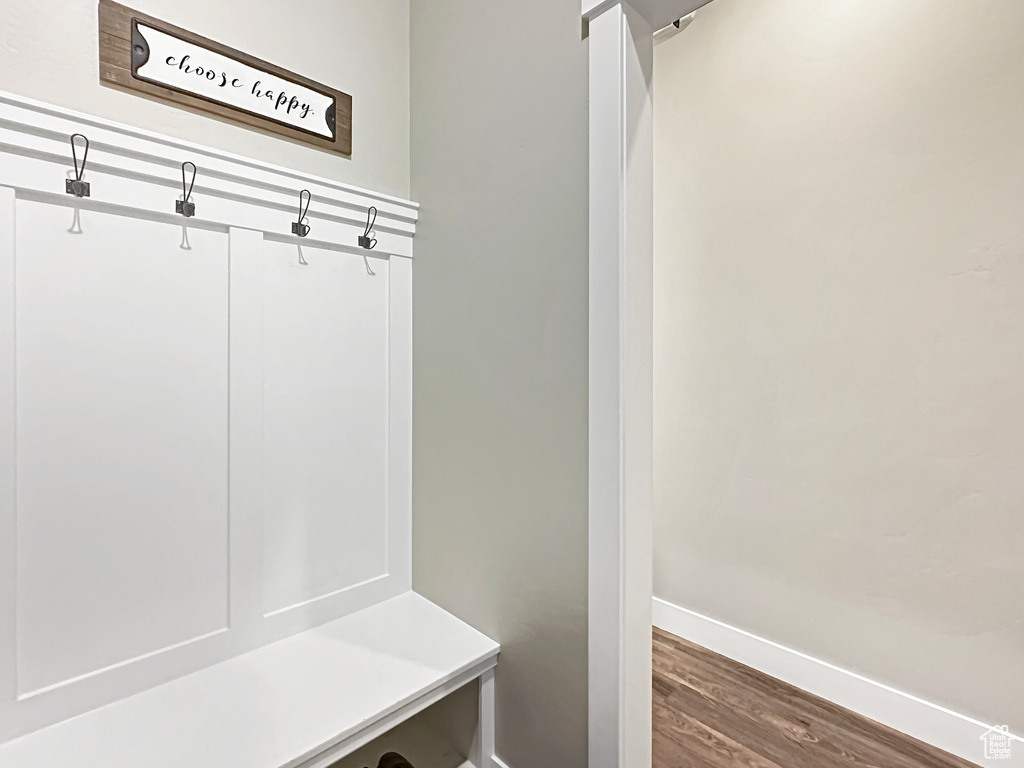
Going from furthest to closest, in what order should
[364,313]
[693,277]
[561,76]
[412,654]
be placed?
[693,277] < [364,313] < [412,654] < [561,76]

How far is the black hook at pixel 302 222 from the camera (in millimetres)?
1230

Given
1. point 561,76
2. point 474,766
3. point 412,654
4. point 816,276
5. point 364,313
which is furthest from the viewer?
point 816,276

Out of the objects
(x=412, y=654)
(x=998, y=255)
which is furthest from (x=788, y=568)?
(x=412, y=654)

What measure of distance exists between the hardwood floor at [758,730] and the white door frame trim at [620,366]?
65 centimetres

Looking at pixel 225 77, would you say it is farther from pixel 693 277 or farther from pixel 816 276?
pixel 816 276

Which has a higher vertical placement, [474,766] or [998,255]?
[998,255]

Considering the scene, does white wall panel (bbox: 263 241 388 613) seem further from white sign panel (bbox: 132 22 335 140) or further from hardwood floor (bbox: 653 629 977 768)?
hardwood floor (bbox: 653 629 977 768)

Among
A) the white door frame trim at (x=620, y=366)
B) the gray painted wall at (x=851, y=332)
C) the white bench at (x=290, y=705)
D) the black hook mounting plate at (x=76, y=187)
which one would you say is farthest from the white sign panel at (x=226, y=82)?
the gray painted wall at (x=851, y=332)

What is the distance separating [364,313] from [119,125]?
638 mm

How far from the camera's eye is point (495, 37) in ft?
4.02

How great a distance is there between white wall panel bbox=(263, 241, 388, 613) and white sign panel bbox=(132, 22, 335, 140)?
33cm

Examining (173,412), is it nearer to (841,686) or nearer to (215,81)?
(215,81)

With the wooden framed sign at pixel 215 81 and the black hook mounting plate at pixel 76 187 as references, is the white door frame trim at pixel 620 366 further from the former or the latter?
the black hook mounting plate at pixel 76 187

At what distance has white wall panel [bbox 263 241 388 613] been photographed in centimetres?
125
